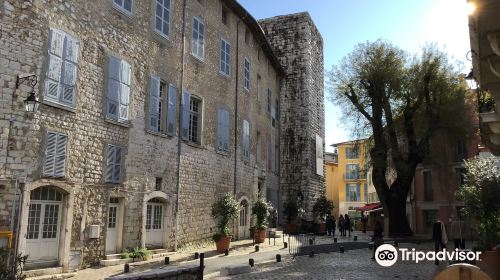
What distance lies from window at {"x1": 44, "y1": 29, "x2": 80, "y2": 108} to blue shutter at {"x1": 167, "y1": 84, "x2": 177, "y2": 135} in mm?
4155

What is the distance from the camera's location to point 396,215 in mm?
22734

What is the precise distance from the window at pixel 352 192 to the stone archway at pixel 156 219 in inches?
1665

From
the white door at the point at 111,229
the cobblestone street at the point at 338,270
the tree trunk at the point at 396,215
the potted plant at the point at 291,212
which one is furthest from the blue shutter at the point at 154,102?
the potted plant at the point at 291,212

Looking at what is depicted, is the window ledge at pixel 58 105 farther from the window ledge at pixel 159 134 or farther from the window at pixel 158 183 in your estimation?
the window at pixel 158 183

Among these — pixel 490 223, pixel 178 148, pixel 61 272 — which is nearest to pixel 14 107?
pixel 61 272

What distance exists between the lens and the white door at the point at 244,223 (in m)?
20.4

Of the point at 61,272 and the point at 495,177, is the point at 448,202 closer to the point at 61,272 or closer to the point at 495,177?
the point at 495,177

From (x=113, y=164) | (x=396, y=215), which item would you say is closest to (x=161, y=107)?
(x=113, y=164)

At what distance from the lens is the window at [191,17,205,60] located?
16.7 m

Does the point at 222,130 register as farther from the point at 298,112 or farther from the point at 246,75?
the point at 298,112

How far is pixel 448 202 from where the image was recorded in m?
28.1

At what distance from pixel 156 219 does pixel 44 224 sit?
453cm

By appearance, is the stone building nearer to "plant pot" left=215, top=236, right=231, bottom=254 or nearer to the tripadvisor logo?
"plant pot" left=215, top=236, right=231, bottom=254

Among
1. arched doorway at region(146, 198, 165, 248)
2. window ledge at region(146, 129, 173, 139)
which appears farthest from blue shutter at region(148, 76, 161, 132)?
arched doorway at region(146, 198, 165, 248)
